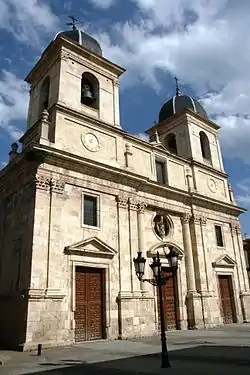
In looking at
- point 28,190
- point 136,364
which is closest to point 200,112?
point 28,190

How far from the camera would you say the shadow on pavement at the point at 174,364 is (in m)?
7.65

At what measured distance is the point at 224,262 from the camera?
22.6 m

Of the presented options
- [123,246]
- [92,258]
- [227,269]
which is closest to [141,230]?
[123,246]

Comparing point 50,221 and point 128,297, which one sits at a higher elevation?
point 50,221

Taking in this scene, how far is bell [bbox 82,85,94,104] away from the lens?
63.2ft

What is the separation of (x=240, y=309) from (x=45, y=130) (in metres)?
17.3

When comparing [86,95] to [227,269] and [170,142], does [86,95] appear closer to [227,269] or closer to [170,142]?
[170,142]

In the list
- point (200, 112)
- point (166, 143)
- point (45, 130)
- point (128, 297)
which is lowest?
point (128, 297)

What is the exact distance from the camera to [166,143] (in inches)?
1064

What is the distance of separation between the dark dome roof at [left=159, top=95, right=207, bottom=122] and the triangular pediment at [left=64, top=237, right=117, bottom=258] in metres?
14.5

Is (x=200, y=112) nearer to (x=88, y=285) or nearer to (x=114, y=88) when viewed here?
(x=114, y=88)

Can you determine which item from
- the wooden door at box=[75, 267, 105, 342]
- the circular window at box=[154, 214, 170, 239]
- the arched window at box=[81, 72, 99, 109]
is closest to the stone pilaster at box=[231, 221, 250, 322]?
the circular window at box=[154, 214, 170, 239]

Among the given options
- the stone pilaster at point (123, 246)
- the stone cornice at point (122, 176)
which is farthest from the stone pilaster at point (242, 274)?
the stone pilaster at point (123, 246)

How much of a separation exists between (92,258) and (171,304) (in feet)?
20.7
